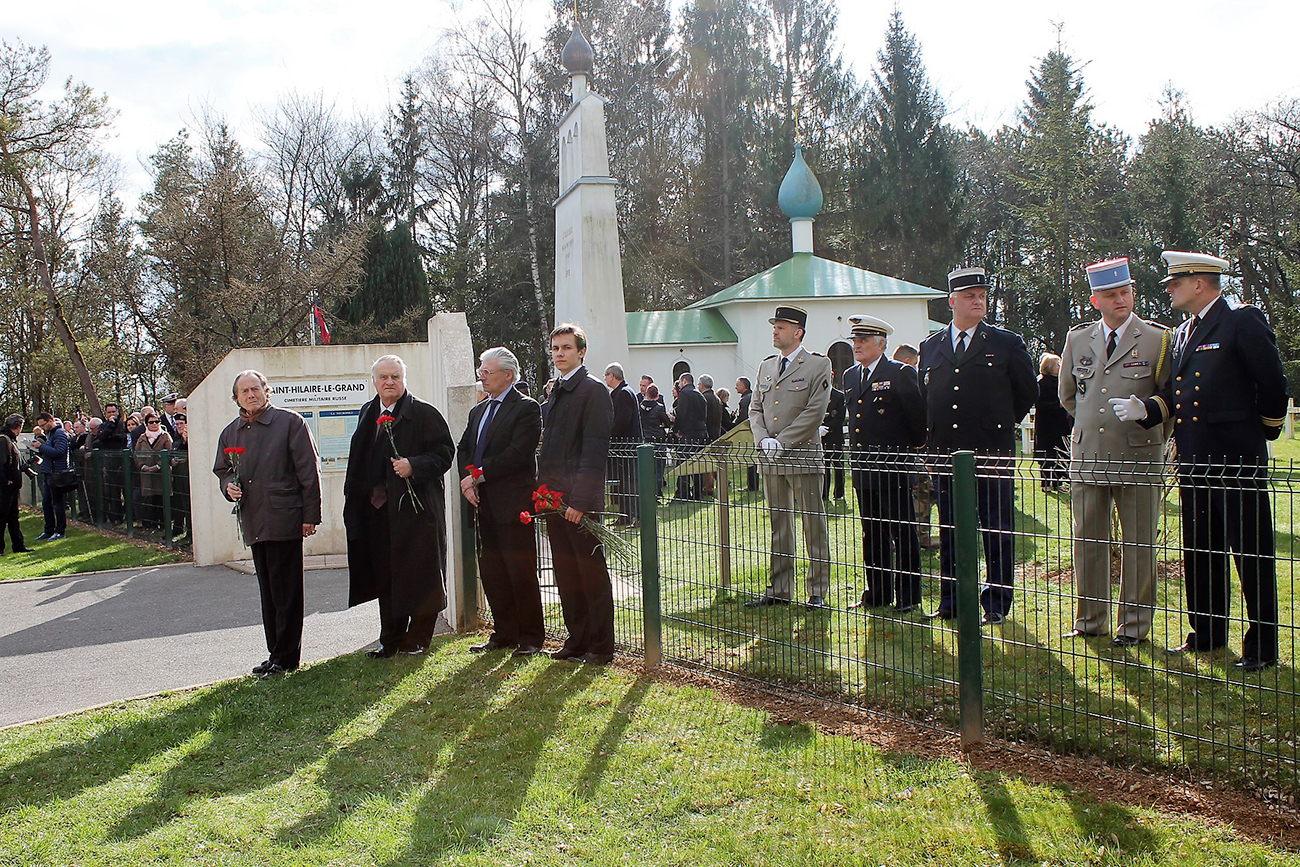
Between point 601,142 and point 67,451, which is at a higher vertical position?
point 601,142

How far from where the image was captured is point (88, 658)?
7.56m

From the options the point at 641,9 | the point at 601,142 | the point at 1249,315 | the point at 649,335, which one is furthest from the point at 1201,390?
the point at 641,9

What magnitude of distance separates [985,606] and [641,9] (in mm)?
42412

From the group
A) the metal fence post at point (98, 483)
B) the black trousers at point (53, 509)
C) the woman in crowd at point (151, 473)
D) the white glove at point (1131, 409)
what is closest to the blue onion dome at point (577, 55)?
the woman in crowd at point (151, 473)

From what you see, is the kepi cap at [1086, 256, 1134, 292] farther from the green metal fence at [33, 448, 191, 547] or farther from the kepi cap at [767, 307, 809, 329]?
the green metal fence at [33, 448, 191, 547]

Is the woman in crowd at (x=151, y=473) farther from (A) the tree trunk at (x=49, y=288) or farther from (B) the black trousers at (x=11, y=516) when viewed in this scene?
(A) the tree trunk at (x=49, y=288)

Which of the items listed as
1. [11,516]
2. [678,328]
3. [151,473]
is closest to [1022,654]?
[151,473]

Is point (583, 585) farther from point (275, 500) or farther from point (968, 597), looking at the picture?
point (968, 597)

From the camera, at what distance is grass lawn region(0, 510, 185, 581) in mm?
12438

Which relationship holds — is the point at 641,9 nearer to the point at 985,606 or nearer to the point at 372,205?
the point at 372,205

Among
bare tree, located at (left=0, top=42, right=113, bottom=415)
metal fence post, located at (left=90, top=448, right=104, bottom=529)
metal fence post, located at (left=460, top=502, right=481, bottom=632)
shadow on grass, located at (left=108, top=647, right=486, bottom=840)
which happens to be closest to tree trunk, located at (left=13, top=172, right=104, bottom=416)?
bare tree, located at (left=0, top=42, right=113, bottom=415)

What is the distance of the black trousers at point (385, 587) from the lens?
7051mm

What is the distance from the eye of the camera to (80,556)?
1355 centimetres

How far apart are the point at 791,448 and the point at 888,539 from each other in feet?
6.70
